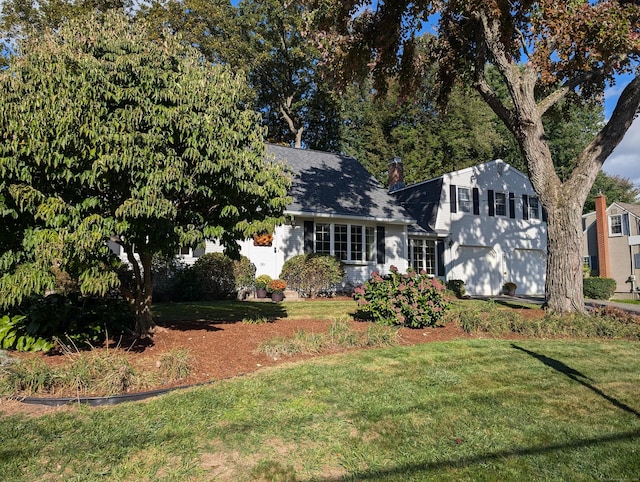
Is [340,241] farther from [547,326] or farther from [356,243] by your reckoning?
[547,326]

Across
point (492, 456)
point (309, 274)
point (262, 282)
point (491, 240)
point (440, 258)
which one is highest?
point (491, 240)

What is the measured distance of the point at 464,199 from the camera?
2100cm

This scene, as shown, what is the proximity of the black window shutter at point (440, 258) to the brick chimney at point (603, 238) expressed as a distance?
1558 centimetres

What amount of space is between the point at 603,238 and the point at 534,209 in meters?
10.6

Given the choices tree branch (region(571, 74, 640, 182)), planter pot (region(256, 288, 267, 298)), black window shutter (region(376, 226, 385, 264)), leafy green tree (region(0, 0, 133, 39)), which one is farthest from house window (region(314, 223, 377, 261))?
leafy green tree (region(0, 0, 133, 39))

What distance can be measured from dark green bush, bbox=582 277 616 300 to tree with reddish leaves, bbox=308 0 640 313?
45.8 ft

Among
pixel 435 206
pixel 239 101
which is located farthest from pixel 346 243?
pixel 239 101

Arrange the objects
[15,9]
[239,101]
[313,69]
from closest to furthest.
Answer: [239,101]
[15,9]
[313,69]

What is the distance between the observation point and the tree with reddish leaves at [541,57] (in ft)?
31.1

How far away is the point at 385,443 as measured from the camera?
3785mm

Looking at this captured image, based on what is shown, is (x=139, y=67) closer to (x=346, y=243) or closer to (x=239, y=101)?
(x=239, y=101)

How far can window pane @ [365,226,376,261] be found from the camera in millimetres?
17281

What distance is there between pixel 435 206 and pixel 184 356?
16.9 meters

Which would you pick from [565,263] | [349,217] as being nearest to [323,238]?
[349,217]
